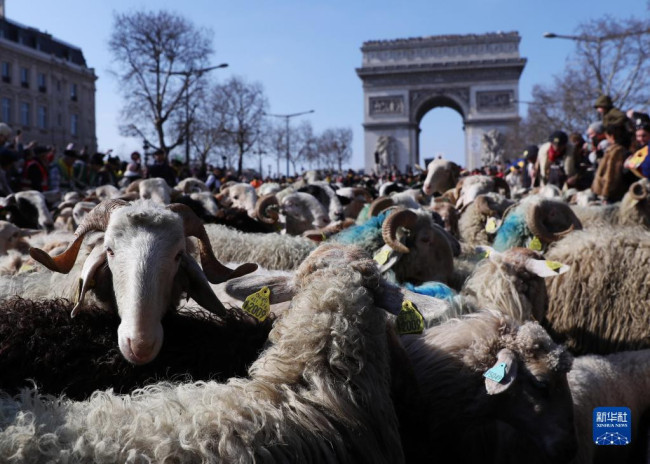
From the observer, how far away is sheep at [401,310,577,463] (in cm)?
238

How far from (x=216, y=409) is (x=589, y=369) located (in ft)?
7.97

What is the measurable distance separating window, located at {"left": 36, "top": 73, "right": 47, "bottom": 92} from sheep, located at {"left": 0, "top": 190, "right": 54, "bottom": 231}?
66.0m

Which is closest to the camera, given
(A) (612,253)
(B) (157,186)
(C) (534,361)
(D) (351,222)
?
(C) (534,361)

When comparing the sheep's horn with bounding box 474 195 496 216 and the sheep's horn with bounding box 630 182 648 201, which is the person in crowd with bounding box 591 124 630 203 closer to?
the sheep's horn with bounding box 630 182 648 201

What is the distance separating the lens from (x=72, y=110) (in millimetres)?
70688

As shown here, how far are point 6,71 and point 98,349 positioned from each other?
7033 cm

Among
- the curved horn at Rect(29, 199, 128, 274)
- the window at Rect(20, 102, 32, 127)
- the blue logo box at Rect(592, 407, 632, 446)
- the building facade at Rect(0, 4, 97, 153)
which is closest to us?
the curved horn at Rect(29, 199, 128, 274)

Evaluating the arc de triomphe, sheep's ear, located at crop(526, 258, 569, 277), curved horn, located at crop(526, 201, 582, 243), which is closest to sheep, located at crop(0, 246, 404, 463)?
sheep's ear, located at crop(526, 258, 569, 277)

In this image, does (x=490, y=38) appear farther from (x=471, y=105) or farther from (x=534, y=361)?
(x=534, y=361)

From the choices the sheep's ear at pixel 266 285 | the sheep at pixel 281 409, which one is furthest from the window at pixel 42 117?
the sheep at pixel 281 409

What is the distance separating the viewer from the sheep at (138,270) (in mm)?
2383

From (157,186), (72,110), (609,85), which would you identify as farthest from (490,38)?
(157,186)

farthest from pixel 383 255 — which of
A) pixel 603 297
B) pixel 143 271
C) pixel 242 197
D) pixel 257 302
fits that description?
pixel 242 197

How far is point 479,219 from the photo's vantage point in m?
7.35
